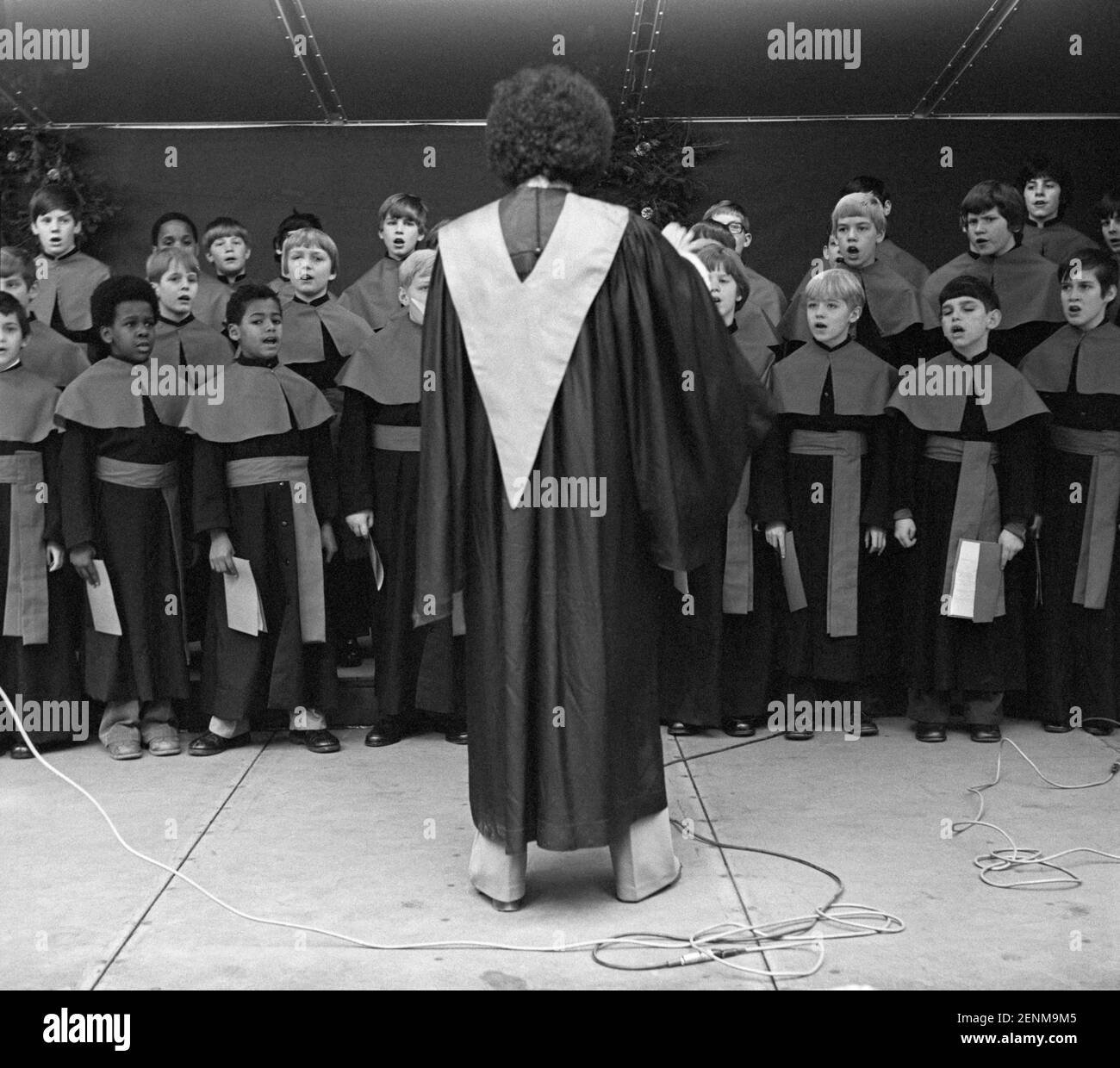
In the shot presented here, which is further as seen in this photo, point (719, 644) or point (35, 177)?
point (35, 177)

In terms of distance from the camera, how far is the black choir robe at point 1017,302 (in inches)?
258

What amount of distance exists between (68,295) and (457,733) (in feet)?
9.70

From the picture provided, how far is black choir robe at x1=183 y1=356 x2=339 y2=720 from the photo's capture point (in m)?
5.76

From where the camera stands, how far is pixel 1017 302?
262 inches

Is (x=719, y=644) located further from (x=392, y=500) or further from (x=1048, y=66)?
(x=1048, y=66)

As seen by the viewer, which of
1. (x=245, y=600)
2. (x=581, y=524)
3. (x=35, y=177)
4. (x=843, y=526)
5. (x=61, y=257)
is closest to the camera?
(x=581, y=524)

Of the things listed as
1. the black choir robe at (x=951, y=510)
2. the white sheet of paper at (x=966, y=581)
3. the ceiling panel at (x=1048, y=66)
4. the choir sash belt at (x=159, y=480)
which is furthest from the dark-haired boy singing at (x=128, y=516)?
the ceiling panel at (x=1048, y=66)

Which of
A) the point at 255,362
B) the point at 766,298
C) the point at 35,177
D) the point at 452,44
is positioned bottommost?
the point at 255,362

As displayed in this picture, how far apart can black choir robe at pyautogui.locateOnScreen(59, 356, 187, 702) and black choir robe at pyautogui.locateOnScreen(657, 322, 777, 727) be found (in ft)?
6.53

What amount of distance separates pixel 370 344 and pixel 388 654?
1.26 metres

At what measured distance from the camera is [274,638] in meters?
5.90

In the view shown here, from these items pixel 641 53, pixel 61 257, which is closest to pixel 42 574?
pixel 61 257
